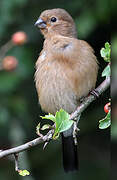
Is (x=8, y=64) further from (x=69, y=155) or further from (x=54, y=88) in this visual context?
(x=69, y=155)

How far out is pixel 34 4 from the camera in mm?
1988

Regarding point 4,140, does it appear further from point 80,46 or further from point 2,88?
point 80,46

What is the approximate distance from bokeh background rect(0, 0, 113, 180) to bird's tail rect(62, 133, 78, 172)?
0.11 meters

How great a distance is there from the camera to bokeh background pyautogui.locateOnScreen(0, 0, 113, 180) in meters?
1.76

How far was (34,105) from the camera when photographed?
2086 mm

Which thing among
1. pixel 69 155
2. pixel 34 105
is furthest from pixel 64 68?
pixel 34 105

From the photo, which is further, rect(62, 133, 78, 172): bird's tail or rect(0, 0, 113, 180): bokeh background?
rect(0, 0, 113, 180): bokeh background

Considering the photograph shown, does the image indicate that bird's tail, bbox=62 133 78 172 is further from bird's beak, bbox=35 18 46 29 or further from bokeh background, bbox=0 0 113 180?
bird's beak, bbox=35 18 46 29

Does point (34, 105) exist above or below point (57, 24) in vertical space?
below

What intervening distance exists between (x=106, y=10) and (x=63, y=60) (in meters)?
0.32

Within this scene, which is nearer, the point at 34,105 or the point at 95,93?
the point at 95,93

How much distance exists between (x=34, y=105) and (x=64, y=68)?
0.59 meters

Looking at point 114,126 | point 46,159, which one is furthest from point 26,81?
point 114,126

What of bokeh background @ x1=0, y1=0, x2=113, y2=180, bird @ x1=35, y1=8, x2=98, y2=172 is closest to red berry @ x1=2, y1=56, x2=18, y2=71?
bird @ x1=35, y1=8, x2=98, y2=172
